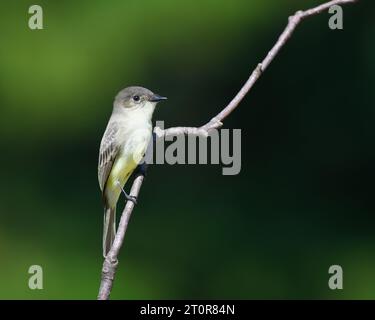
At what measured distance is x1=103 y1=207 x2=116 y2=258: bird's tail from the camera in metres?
3.43

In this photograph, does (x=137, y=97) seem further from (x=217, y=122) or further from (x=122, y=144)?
(x=217, y=122)

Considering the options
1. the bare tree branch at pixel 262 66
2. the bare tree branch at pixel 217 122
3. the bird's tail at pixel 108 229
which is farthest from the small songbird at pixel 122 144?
the bare tree branch at pixel 262 66

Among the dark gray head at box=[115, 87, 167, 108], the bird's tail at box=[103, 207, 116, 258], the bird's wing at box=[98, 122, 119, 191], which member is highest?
the dark gray head at box=[115, 87, 167, 108]

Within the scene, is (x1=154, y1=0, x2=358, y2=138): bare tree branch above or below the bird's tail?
above

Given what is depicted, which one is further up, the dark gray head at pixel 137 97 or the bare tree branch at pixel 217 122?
the dark gray head at pixel 137 97

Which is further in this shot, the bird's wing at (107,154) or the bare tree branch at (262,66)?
the bird's wing at (107,154)

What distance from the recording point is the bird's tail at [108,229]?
3429 millimetres

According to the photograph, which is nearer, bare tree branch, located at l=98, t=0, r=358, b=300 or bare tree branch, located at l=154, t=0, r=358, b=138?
bare tree branch, located at l=98, t=0, r=358, b=300

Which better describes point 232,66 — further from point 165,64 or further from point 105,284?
point 105,284

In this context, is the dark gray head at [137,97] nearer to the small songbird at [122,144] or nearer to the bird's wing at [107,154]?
the small songbird at [122,144]

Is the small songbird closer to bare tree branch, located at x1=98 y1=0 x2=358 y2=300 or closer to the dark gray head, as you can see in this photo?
the dark gray head

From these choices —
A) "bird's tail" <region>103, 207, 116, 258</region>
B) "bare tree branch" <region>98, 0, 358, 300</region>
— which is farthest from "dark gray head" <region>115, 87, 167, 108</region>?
"bare tree branch" <region>98, 0, 358, 300</region>

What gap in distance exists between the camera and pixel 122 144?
135 inches

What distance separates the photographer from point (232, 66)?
5.23 m
